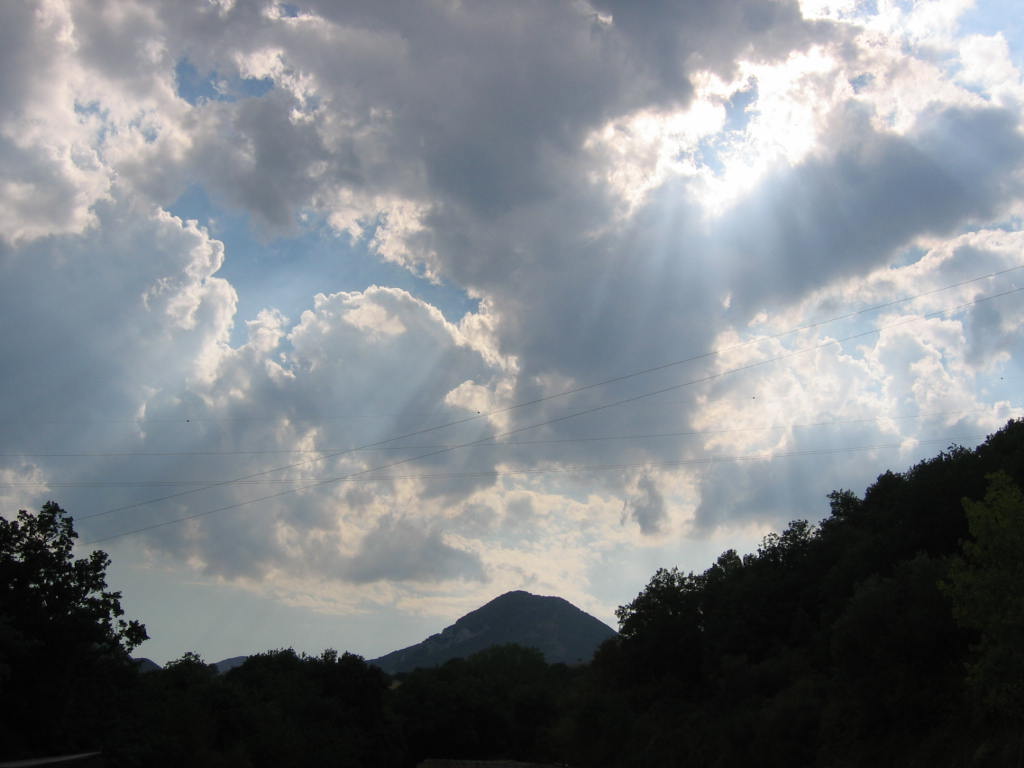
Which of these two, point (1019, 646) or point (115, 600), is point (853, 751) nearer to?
point (1019, 646)

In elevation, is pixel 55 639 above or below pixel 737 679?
above

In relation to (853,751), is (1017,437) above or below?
above

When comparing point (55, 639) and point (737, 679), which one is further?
point (737, 679)

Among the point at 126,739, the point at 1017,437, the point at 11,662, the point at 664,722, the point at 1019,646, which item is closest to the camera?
the point at 1019,646

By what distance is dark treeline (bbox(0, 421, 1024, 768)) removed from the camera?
102 feet

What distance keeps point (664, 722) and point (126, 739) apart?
40453mm

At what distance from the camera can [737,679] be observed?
59.3m

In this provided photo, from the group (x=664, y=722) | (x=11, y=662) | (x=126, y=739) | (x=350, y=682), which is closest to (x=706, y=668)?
(x=664, y=722)

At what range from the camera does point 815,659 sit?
179 feet

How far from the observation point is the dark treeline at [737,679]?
31219 mm

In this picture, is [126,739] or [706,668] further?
[706,668]

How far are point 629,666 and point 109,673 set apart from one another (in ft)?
158

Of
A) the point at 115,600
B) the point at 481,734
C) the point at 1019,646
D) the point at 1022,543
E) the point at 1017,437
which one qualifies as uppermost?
the point at 115,600

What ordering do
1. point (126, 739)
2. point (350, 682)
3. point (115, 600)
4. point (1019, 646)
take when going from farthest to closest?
1. point (350, 682)
2. point (126, 739)
3. point (115, 600)
4. point (1019, 646)
